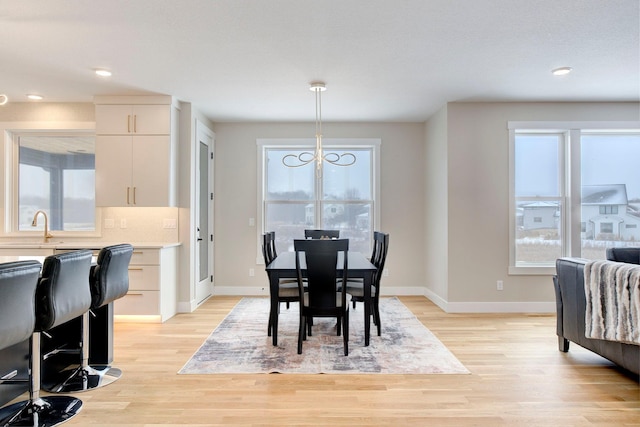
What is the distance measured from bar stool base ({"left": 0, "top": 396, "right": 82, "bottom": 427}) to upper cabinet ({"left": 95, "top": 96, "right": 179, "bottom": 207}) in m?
2.50

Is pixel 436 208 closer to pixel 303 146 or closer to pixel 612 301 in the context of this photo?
pixel 303 146

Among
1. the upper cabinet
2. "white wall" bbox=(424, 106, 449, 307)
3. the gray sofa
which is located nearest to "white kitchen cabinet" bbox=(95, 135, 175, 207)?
the upper cabinet

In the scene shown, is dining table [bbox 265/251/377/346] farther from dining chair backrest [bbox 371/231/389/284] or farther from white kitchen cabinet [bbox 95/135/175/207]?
white kitchen cabinet [bbox 95/135/175/207]

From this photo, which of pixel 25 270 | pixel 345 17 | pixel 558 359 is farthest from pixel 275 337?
pixel 345 17

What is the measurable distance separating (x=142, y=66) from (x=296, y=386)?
315 centimetres

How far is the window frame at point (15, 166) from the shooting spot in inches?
190

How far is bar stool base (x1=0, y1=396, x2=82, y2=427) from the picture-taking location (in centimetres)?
216

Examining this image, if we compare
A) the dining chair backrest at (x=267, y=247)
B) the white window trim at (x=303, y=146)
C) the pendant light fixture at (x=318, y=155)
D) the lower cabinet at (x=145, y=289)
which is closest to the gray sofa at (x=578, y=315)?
the pendant light fixture at (x=318, y=155)

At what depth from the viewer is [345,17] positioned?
270 cm

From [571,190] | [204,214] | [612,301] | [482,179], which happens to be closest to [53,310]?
[204,214]

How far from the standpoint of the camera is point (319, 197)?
19.2 feet

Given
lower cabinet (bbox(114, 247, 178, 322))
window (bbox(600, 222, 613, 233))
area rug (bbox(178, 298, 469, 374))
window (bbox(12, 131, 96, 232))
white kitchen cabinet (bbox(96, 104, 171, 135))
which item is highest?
white kitchen cabinet (bbox(96, 104, 171, 135))

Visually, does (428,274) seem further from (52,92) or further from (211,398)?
(52,92)

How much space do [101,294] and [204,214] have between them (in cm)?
290
